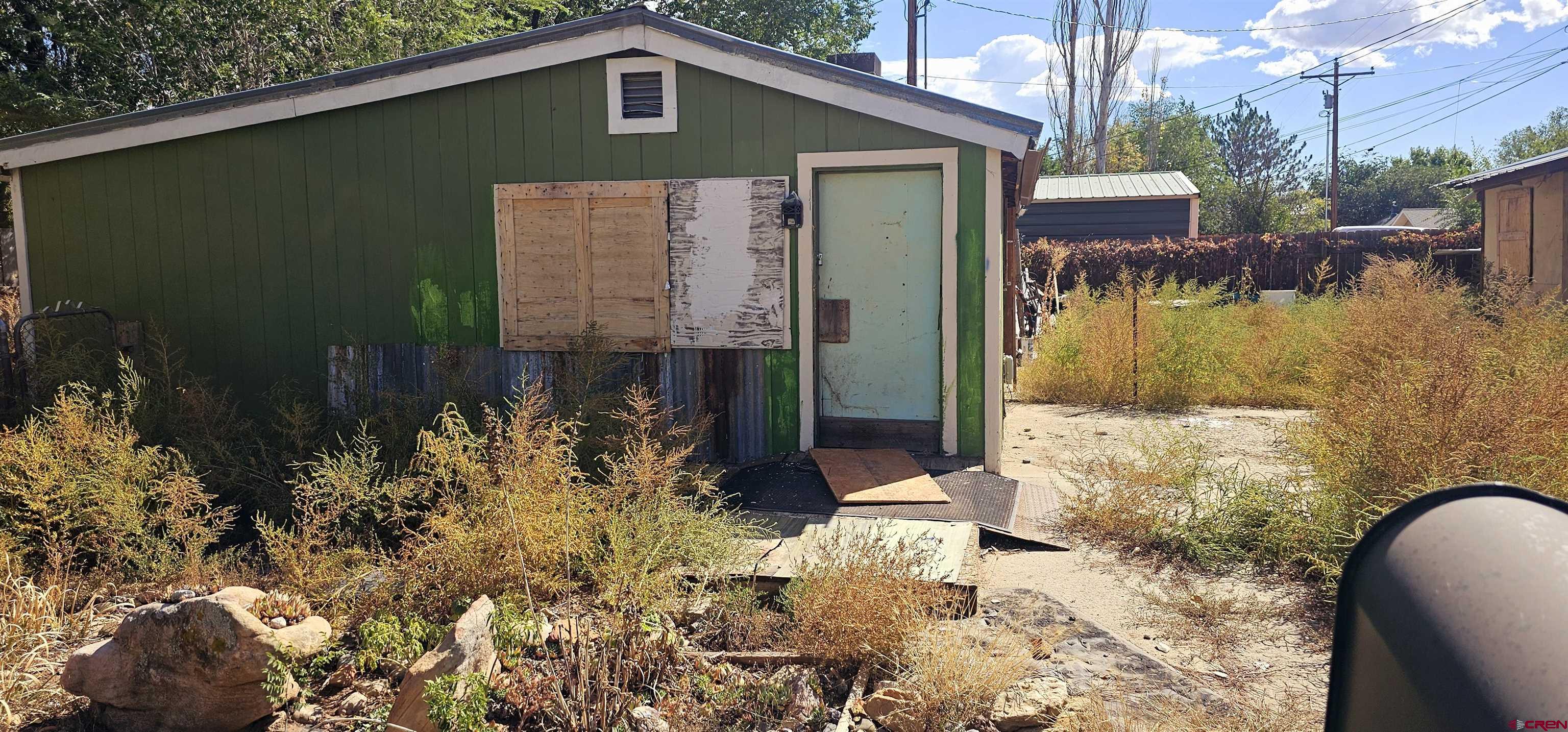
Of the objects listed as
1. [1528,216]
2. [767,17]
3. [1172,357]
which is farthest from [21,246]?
[1528,216]

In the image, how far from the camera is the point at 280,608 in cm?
414

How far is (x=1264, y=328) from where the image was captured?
11.6 meters

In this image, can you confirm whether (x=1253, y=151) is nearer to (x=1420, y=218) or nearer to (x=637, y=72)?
(x=1420, y=218)

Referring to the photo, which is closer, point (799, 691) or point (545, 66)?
point (799, 691)

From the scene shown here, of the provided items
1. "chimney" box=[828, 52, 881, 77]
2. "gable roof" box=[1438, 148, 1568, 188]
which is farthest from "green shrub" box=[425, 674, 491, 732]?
"gable roof" box=[1438, 148, 1568, 188]

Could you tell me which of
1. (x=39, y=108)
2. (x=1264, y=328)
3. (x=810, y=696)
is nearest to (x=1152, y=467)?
(x=810, y=696)

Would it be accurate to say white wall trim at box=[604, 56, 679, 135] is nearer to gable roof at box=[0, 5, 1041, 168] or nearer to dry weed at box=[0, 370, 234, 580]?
gable roof at box=[0, 5, 1041, 168]

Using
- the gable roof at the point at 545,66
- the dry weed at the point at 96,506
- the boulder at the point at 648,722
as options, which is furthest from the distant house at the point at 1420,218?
the dry weed at the point at 96,506

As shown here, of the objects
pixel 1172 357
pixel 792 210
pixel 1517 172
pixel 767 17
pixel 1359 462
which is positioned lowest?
pixel 1359 462

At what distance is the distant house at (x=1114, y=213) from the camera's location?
23672 mm

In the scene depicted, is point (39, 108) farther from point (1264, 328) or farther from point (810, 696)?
point (1264, 328)

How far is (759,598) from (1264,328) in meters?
9.06

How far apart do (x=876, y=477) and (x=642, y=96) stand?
3301mm

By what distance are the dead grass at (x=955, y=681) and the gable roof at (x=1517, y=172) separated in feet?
41.7
